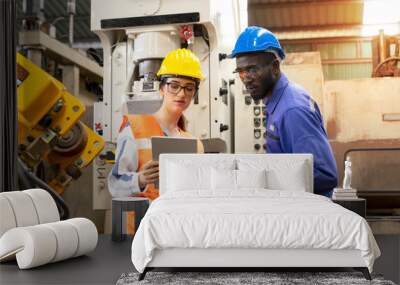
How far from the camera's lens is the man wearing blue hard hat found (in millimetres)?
3885

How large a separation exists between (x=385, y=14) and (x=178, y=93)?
3.19m

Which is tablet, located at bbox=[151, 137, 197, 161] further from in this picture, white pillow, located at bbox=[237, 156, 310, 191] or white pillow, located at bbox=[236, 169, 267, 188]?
white pillow, located at bbox=[236, 169, 267, 188]

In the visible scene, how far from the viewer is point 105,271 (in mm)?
2811

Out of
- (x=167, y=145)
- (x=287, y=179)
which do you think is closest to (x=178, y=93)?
(x=167, y=145)

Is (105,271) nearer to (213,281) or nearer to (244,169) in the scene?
(213,281)

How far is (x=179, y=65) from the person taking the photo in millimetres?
4309

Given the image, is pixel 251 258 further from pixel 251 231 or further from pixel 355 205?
pixel 355 205

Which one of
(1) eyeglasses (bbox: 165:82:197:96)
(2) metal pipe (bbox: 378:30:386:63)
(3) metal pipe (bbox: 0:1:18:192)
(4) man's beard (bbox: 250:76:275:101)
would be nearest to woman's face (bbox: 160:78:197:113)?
(1) eyeglasses (bbox: 165:82:197:96)

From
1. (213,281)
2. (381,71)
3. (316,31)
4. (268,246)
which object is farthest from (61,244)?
(316,31)

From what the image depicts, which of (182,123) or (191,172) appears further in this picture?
(182,123)

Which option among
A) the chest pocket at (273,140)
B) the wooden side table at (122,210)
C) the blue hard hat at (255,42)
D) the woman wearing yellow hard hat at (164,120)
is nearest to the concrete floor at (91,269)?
the wooden side table at (122,210)

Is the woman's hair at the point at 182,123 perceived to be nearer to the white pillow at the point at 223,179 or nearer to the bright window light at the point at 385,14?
the white pillow at the point at 223,179

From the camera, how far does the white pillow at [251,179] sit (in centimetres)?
340

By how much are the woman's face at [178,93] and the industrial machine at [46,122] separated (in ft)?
2.79
